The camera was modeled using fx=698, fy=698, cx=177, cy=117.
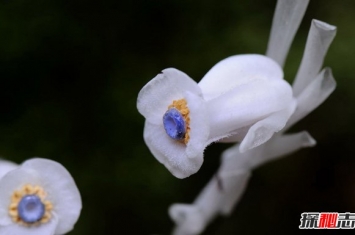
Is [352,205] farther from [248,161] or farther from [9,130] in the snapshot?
[9,130]

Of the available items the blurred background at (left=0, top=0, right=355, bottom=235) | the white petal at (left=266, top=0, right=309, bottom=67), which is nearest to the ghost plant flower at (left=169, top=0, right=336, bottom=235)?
the white petal at (left=266, top=0, right=309, bottom=67)

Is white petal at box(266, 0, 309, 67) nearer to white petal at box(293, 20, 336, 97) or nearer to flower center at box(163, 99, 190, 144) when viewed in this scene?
white petal at box(293, 20, 336, 97)

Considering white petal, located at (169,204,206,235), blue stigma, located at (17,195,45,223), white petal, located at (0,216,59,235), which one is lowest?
white petal, located at (169,204,206,235)

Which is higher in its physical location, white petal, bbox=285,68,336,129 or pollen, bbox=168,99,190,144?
pollen, bbox=168,99,190,144

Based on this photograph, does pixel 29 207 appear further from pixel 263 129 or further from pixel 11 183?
pixel 263 129

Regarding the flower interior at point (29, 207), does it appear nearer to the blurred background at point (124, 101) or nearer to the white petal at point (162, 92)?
the white petal at point (162, 92)

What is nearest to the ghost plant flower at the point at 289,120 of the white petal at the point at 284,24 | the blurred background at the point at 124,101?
the white petal at the point at 284,24
